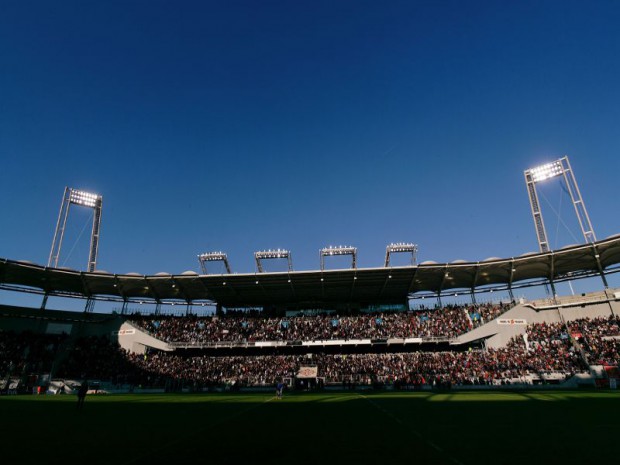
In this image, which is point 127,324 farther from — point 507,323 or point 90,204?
point 507,323

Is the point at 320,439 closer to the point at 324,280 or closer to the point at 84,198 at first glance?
the point at 324,280

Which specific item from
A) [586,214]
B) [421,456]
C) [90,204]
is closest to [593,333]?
[586,214]

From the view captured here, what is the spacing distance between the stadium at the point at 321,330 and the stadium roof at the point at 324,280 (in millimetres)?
213

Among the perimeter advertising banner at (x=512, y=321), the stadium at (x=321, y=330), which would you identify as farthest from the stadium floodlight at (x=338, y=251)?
the perimeter advertising banner at (x=512, y=321)

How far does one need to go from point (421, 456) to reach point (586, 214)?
5616 centimetres

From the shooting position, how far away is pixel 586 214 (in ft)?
169

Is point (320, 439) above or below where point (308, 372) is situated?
below

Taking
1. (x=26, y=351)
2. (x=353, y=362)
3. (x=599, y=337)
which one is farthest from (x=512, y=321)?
(x=26, y=351)

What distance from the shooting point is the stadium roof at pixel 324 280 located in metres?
47.8

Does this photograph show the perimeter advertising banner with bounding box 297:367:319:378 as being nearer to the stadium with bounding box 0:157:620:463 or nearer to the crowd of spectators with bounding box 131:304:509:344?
the stadium with bounding box 0:157:620:463

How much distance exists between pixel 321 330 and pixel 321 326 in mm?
1026

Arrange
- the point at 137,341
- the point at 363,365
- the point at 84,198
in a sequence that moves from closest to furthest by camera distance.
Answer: the point at 363,365
the point at 137,341
the point at 84,198

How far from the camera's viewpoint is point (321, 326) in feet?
184

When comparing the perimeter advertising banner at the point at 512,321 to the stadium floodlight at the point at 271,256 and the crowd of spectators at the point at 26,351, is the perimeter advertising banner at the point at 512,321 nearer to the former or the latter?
the stadium floodlight at the point at 271,256
